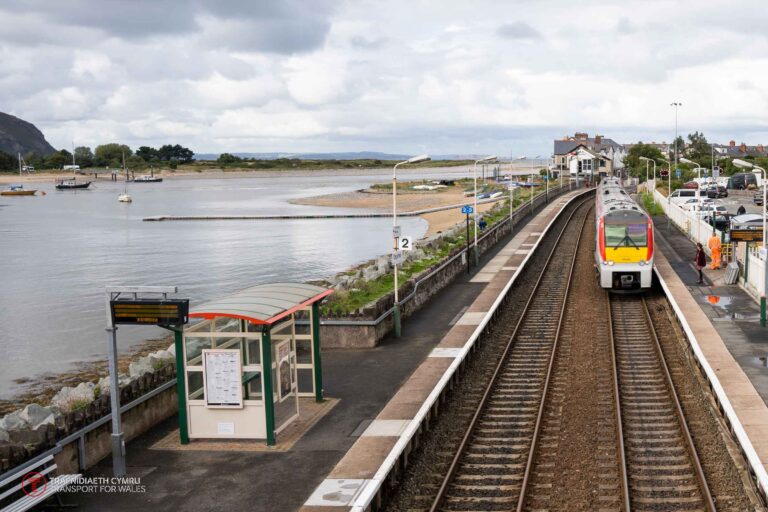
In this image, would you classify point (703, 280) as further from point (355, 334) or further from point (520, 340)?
point (355, 334)

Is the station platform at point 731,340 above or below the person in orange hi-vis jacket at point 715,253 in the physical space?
below

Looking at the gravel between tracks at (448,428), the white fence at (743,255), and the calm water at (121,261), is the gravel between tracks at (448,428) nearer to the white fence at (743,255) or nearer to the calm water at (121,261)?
the white fence at (743,255)

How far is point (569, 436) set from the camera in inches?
636

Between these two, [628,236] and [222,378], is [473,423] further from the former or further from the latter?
[628,236]

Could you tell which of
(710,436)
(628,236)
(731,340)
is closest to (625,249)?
(628,236)

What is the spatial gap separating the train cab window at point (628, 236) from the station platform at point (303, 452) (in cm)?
988

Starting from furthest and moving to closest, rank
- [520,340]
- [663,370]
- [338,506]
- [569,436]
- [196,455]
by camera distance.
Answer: [520,340]
[663,370]
[569,436]
[196,455]
[338,506]

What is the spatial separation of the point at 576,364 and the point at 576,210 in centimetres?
5874

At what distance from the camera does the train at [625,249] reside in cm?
3105

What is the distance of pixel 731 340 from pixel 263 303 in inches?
562

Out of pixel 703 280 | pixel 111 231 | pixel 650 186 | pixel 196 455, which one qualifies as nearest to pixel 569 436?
pixel 196 455

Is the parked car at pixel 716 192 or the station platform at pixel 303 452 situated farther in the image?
the parked car at pixel 716 192

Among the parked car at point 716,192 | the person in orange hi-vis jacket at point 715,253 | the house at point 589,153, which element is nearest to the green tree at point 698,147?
the house at point 589,153

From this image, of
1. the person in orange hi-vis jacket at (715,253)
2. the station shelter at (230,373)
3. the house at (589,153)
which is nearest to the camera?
the station shelter at (230,373)
